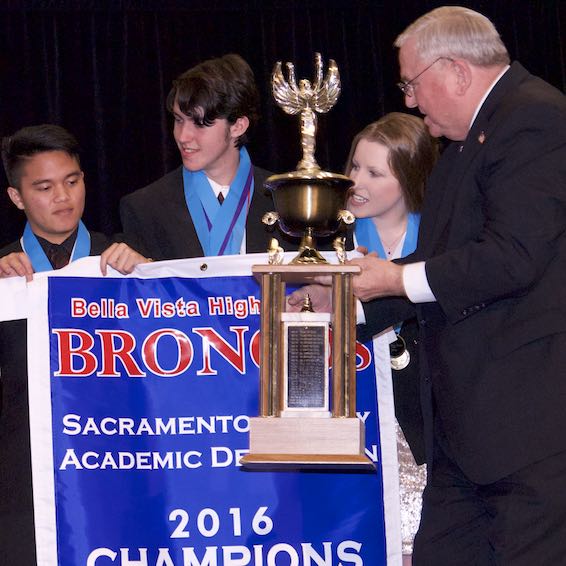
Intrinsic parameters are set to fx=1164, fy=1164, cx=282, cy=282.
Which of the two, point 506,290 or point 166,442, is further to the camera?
point 166,442

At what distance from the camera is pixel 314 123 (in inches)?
124

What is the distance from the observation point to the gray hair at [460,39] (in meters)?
3.01

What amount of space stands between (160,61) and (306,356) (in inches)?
112

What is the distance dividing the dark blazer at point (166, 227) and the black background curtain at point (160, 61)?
5.52 feet

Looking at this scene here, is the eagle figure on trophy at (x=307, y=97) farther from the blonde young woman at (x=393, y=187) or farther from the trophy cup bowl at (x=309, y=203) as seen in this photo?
the blonde young woman at (x=393, y=187)

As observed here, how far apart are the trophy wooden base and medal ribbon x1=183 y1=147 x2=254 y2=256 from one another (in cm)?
95

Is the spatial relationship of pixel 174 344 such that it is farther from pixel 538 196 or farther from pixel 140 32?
pixel 140 32

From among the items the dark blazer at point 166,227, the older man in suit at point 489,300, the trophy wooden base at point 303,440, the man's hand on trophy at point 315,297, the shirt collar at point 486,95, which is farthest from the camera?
the dark blazer at point 166,227

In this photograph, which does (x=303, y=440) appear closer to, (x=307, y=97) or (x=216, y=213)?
(x=307, y=97)

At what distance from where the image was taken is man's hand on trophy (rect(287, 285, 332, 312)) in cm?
328

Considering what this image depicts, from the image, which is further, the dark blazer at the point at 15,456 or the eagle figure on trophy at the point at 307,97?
the dark blazer at the point at 15,456

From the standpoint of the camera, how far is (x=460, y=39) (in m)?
3.02

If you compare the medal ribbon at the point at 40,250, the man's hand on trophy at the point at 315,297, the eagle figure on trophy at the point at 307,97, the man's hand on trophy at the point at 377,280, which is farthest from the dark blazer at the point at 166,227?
the man's hand on trophy at the point at 377,280

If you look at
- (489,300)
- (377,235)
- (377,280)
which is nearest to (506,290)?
(489,300)
